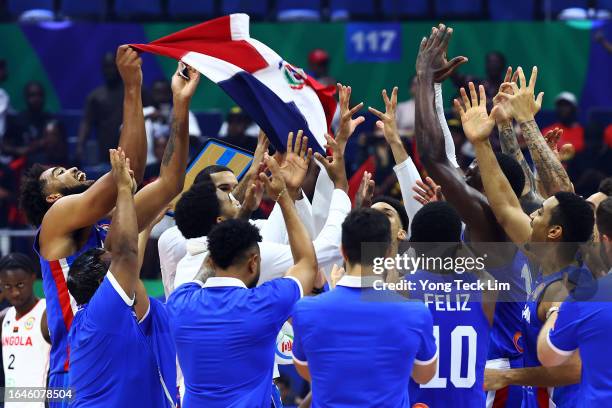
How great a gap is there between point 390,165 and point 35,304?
4.77 m

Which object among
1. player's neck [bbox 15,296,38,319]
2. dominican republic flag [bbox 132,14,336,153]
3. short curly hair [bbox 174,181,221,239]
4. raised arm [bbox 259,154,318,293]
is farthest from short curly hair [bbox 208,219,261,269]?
player's neck [bbox 15,296,38,319]

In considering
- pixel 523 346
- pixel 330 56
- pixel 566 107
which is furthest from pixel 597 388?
pixel 330 56

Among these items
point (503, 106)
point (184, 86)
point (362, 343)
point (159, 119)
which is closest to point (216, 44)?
point (184, 86)

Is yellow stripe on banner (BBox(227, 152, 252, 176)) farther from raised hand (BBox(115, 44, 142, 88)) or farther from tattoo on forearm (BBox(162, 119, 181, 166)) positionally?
raised hand (BBox(115, 44, 142, 88))

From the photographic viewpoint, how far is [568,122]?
13391 millimetres

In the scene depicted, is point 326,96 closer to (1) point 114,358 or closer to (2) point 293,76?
(2) point 293,76

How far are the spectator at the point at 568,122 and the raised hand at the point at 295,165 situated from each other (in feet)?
22.9

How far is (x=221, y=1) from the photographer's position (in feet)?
50.3

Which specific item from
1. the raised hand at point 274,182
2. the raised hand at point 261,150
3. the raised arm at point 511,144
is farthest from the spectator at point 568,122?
the raised hand at point 274,182

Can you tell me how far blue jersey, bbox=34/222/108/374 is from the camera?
6602 millimetres

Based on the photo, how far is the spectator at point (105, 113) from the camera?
45.6 ft

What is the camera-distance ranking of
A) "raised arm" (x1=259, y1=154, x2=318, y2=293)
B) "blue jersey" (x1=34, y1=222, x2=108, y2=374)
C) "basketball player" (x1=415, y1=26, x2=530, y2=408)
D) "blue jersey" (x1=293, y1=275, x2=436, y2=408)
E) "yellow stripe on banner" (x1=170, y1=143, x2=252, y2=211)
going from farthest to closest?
"yellow stripe on banner" (x1=170, y1=143, x2=252, y2=211) < "blue jersey" (x1=34, y1=222, x2=108, y2=374) < "basketball player" (x1=415, y1=26, x2=530, y2=408) < "raised arm" (x1=259, y1=154, x2=318, y2=293) < "blue jersey" (x1=293, y1=275, x2=436, y2=408)

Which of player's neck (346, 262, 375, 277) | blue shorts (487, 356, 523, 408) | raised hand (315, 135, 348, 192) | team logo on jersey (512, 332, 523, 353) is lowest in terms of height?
blue shorts (487, 356, 523, 408)

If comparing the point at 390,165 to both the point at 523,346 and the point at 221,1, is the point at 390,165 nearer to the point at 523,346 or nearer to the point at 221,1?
the point at 221,1
